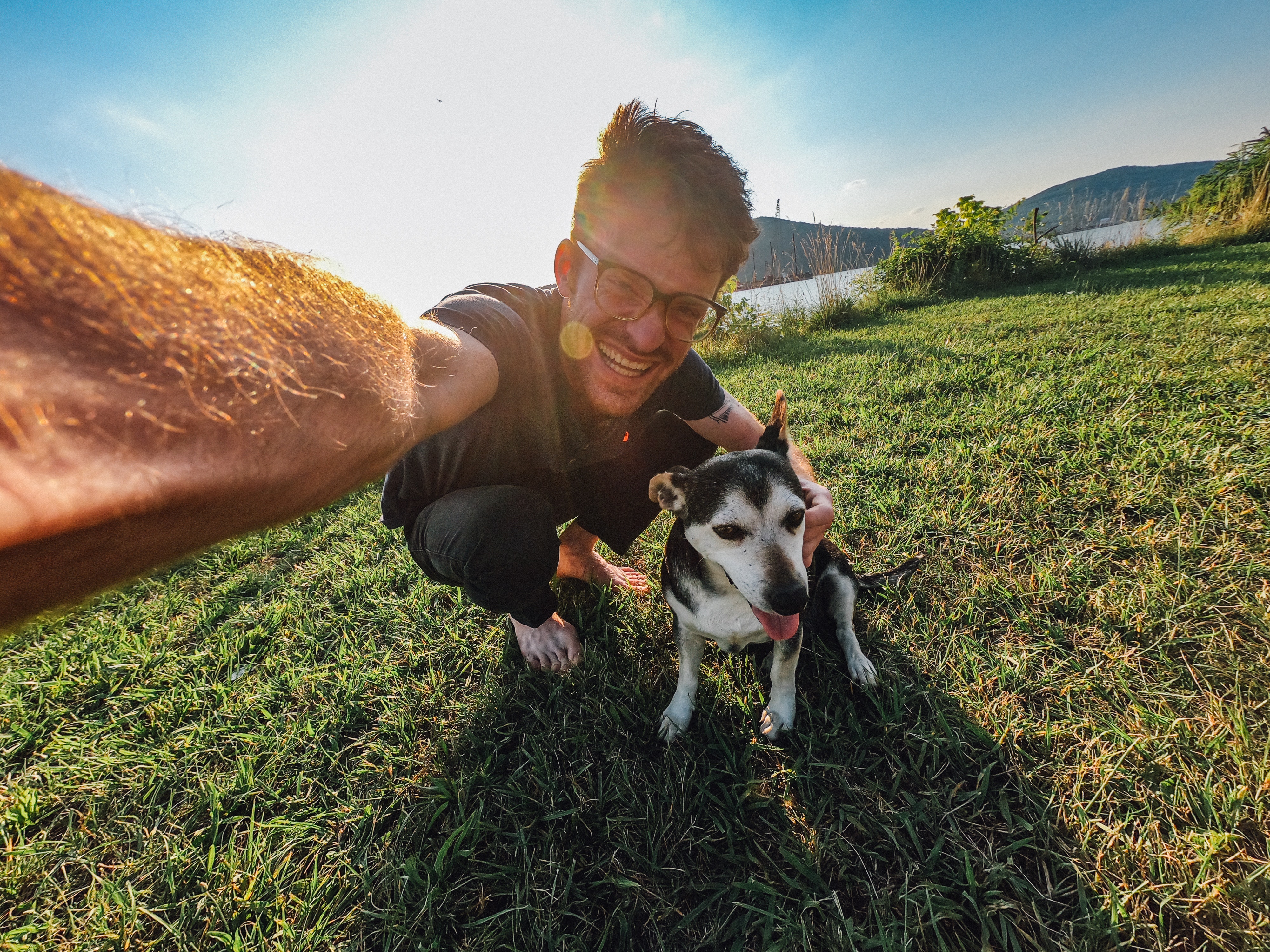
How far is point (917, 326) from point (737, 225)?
7047 millimetres

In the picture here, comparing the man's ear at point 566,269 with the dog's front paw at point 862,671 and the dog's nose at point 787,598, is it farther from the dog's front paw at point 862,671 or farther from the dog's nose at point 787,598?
the dog's front paw at point 862,671

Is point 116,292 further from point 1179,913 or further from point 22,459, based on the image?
point 1179,913

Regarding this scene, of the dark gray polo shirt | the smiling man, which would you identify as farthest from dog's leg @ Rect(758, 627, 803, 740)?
the dark gray polo shirt

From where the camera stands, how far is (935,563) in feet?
8.13

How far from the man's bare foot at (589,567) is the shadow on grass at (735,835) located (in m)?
0.83

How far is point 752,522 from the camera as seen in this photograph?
6.00 ft

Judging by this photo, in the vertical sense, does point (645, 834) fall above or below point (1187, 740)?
below

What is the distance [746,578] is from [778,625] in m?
0.24

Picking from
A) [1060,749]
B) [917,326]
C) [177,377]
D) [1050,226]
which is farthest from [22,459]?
[1050,226]

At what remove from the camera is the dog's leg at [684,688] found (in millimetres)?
1875

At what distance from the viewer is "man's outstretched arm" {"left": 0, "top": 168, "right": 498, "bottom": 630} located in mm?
398

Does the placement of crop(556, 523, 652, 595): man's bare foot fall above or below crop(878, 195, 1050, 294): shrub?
below

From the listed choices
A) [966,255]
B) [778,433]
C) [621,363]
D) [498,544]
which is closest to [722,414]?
[778,433]

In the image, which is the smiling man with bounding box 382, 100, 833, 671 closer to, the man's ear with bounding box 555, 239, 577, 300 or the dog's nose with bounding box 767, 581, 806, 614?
the man's ear with bounding box 555, 239, 577, 300
